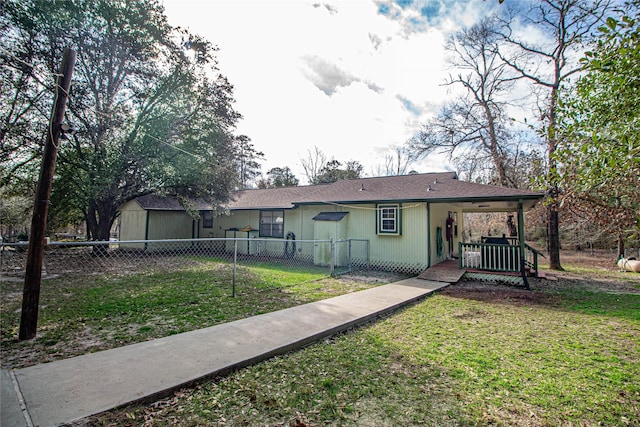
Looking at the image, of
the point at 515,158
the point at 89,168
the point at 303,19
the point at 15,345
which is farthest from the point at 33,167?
the point at 515,158

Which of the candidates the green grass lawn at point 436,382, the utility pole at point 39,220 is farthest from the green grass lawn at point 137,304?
the green grass lawn at point 436,382

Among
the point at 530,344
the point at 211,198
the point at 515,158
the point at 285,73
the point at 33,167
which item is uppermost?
the point at 285,73

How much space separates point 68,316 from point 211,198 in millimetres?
10105

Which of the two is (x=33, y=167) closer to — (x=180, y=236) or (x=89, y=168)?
(x=89, y=168)

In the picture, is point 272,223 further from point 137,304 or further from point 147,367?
point 147,367

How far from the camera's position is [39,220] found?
4.00m

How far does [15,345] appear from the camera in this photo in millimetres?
3861

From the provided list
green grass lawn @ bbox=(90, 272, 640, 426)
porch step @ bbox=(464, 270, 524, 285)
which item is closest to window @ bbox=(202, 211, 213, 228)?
porch step @ bbox=(464, 270, 524, 285)

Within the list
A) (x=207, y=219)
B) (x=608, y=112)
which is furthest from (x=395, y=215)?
(x=207, y=219)

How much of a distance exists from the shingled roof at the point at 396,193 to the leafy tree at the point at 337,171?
59.4ft

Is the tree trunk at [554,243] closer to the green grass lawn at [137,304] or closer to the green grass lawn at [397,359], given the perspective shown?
the green grass lawn at [397,359]

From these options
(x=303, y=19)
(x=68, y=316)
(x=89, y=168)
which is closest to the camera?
(x=68, y=316)

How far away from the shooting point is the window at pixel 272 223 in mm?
15359

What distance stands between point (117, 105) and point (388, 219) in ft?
41.4
